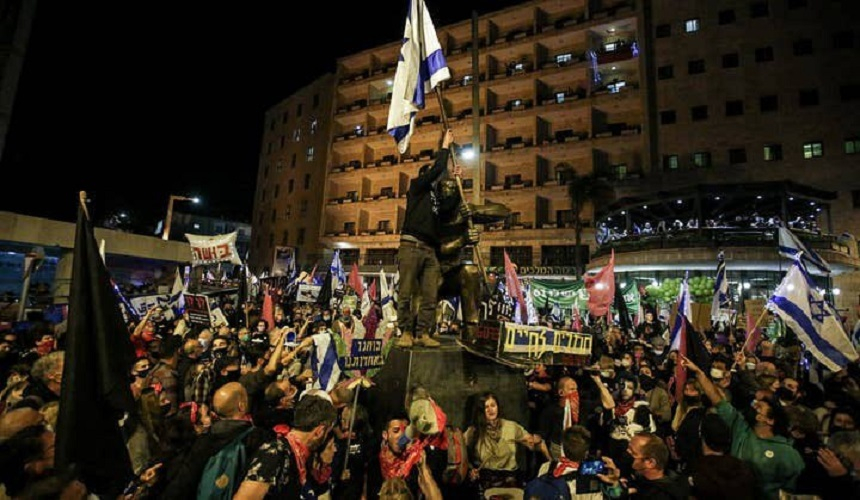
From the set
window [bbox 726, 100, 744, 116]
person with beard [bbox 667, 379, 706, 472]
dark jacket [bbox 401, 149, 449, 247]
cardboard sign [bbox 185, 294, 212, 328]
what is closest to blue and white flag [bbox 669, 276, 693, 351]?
person with beard [bbox 667, 379, 706, 472]

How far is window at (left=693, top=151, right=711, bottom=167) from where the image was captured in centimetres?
3003

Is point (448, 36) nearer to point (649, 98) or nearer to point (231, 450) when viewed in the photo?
point (649, 98)

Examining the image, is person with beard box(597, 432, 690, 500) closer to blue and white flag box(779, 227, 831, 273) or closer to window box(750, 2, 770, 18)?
blue and white flag box(779, 227, 831, 273)

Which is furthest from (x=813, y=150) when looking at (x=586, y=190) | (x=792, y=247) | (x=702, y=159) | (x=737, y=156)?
(x=792, y=247)

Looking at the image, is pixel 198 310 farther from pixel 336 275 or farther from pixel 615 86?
pixel 615 86

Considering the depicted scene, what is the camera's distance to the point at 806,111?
28312mm

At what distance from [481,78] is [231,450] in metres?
41.6

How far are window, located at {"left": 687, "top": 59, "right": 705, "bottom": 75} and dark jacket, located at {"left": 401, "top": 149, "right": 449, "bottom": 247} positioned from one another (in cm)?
3470

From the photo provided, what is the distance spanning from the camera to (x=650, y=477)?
2.98m

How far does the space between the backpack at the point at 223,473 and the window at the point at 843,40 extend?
133 ft

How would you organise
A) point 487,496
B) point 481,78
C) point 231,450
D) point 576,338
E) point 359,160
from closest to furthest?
point 231,450 → point 487,496 → point 576,338 → point 481,78 → point 359,160

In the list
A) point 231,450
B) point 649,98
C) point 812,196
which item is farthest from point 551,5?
point 231,450

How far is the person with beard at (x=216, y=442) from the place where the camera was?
255 cm

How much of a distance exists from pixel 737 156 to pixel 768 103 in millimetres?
4136
